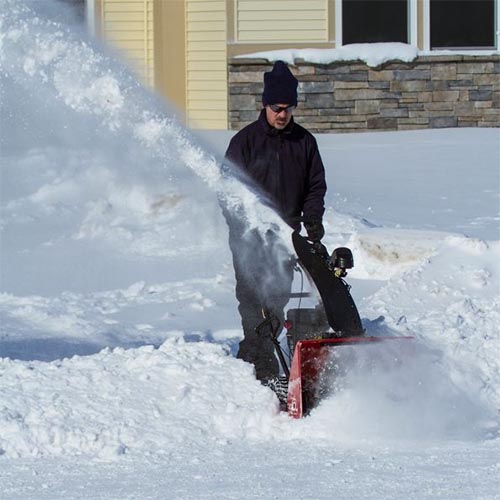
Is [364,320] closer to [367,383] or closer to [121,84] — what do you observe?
[367,383]

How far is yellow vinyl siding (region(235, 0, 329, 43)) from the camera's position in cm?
1647

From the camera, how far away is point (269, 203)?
250 inches

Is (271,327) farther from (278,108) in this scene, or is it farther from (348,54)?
(348,54)

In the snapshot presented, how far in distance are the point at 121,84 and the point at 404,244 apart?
3.02 m

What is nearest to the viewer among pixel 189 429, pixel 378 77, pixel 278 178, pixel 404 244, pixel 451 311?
pixel 189 429

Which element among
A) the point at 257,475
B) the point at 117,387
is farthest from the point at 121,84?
the point at 257,475

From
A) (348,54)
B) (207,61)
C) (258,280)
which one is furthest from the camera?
(207,61)

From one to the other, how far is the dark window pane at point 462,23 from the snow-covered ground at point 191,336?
4.15m

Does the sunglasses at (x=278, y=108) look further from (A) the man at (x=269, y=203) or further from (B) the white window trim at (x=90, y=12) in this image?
(B) the white window trim at (x=90, y=12)

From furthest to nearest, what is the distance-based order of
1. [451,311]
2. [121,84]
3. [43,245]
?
[43,245] < [451,311] < [121,84]

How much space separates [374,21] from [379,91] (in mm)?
1003

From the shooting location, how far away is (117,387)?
19.6 ft

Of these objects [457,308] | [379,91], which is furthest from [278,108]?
[379,91]

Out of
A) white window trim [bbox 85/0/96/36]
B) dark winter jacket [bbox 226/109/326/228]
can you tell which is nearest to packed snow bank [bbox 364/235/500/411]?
dark winter jacket [bbox 226/109/326/228]
